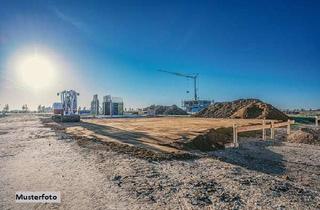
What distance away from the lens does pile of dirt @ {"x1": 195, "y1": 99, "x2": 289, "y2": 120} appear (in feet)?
128

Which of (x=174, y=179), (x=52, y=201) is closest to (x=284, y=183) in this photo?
(x=174, y=179)

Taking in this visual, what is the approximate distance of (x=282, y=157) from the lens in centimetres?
1315

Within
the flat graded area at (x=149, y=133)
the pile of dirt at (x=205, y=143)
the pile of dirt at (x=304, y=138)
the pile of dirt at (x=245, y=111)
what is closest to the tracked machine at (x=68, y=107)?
the flat graded area at (x=149, y=133)

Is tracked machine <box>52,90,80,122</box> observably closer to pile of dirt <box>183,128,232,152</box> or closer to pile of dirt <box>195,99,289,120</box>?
pile of dirt <box>195,99,289,120</box>

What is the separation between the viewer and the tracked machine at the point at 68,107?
36969 millimetres

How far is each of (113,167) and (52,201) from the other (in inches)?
128

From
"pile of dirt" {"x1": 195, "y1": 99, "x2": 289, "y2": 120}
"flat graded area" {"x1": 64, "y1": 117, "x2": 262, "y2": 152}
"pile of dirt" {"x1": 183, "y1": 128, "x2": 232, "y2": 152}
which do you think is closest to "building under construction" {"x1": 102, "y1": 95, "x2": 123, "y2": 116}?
"pile of dirt" {"x1": 195, "y1": 99, "x2": 289, "y2": 120}

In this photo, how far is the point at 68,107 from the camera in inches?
1496

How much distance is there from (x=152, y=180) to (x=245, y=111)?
1435 inches

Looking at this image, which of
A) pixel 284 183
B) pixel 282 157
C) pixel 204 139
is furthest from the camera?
pixel 204 139

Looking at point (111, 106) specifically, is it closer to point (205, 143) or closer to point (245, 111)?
point (245, 111)

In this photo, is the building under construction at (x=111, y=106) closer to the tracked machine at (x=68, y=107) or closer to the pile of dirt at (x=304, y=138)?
the tracked machine at (x=68, y=107)

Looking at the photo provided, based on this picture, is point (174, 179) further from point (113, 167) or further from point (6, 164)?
point (6, 164)

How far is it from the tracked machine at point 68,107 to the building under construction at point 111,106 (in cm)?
2485
